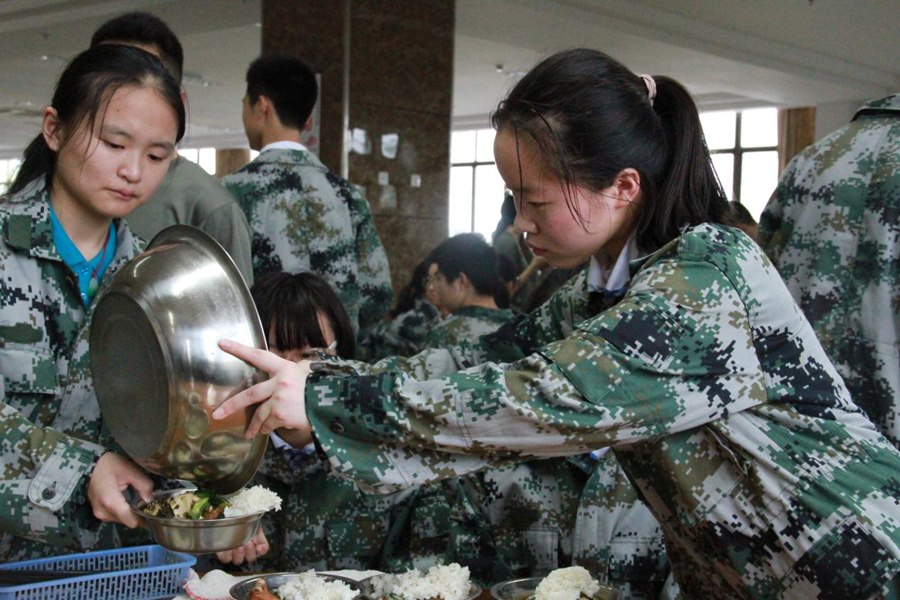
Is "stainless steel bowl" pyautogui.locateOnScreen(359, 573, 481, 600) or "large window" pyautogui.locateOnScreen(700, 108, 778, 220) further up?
"large window" pyautogui.locateOnScreen(700, 108, 778, 220)

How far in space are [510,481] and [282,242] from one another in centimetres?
103

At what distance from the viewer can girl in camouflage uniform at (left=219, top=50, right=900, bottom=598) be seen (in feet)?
3.66

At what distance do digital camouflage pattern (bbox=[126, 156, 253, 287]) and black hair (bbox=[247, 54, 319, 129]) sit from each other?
0.76 meters

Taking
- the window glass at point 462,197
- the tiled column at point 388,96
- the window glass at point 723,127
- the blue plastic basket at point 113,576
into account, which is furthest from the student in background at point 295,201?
the window glass at point 462,197

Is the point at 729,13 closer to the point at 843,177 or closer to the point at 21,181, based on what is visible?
the point at 843,177

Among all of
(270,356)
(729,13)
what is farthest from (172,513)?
(729,13)

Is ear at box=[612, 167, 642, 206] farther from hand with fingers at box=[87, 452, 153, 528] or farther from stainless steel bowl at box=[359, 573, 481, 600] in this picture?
hand with fingers at box=[87, 452, 153, 528]

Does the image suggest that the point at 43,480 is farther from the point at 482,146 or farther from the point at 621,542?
the point at 482,146

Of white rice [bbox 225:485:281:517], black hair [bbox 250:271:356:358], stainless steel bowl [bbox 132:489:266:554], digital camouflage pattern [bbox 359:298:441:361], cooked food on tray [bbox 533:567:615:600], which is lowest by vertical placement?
digital camouflage pattern [bbox 359:298:441:361]

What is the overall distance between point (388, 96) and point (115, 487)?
5179 millimetres

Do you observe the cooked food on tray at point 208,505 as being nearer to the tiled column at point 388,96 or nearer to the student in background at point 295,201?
the student in background at point 295,201

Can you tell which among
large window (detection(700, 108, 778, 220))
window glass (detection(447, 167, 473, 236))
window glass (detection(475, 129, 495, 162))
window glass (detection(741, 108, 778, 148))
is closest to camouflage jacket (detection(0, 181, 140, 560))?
large window (detection(700, 108, 778, 220))

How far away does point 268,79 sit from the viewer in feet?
9.76

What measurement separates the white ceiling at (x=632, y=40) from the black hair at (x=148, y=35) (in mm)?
4213
